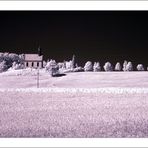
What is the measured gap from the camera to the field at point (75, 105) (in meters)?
5.95

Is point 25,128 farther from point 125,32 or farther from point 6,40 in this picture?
point 125,32

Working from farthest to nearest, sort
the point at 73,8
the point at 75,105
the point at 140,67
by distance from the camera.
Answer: the point at 140,67 < the point at 75,105 < the point at 73,8

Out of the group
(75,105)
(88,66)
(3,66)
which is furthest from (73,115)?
(3,66)

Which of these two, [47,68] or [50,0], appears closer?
[50,0]

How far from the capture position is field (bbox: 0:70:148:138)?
19.5 ft

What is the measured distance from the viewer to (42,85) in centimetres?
625

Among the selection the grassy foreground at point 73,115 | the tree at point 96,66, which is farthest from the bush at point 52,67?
the tree at point 96,66

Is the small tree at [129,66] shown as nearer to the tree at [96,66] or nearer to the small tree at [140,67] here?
the small tree at [140,67]

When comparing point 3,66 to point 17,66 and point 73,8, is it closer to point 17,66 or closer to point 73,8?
point 17,66

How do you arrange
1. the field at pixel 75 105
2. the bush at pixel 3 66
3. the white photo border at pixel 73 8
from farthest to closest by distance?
the bush at pixel 3 66
the field at pixel 75 105
the white photo border at pixel 73 8

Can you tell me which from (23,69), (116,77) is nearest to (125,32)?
(116,77)

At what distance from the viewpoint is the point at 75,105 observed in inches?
241

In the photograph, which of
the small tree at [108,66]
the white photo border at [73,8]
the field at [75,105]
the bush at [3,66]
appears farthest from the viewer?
the small tree at [108,66]

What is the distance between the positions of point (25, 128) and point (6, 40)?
3.99ft
